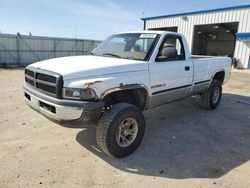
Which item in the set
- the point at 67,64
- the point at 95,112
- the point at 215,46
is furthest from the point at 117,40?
the point at 215,46

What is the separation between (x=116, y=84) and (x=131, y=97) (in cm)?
72

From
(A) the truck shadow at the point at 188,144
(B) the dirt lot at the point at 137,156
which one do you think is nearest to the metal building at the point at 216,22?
(A) the truck shadow at the point at 188,144

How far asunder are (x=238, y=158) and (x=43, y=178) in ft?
10.1

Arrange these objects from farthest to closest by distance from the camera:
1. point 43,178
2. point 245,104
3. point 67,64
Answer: point 245,104, point 67,64, point 43,178

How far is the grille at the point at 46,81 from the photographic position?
313 centimetres

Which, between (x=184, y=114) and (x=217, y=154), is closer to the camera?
(x=217, y=154)

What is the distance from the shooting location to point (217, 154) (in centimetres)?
384

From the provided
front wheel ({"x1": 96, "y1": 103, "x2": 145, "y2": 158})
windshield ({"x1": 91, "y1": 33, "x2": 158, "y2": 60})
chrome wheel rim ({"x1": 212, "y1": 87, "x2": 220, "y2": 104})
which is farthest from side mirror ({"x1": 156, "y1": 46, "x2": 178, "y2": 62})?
chrome wheel rim ({"x1": 212, "y1": 87, "x2": 220, "y2": 104})

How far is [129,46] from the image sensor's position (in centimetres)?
466

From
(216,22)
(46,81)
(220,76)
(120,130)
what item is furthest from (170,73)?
(216,22)

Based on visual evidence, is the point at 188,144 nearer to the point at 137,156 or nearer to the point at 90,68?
the point at 137,156

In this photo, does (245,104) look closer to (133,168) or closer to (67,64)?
(133,168)

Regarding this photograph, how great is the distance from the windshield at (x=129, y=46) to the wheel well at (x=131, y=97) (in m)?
0.65

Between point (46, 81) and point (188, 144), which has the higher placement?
point (46, 81)
